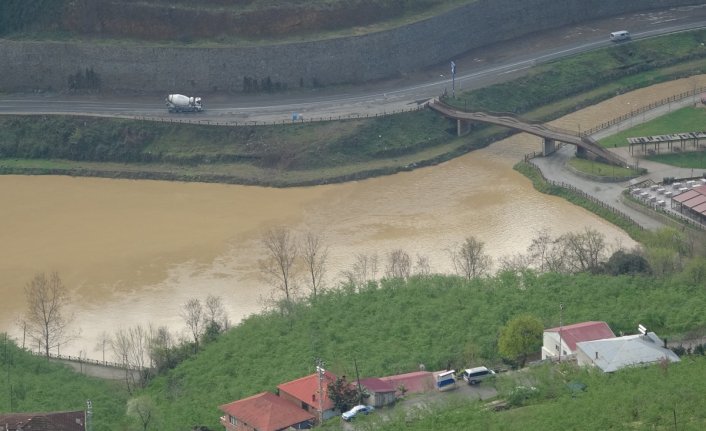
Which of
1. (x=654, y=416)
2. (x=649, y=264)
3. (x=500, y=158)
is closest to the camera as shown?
(x=654, y=416)

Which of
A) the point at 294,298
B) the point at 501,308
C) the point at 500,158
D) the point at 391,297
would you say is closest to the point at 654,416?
the point at 501,308

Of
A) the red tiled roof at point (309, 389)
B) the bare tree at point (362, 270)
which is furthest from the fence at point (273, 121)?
the red tiled roof at point (309, 389)

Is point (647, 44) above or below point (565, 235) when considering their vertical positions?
above

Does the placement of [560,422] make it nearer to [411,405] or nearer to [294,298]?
[411,405]

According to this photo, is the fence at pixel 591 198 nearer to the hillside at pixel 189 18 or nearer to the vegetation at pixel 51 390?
the hillside at pixel 189 18

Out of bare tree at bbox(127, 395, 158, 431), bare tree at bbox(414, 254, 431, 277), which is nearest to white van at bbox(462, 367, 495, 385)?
bare tree at bbox(127, 395, 158, 431)

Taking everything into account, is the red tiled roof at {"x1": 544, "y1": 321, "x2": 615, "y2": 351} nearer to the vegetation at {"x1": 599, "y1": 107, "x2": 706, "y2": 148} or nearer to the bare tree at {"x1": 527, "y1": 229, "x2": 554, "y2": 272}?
the bare tree at {"x1": 527, "y1": 229, "x2": 554, "y2": 272}

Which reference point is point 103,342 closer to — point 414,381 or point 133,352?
point 133,352
